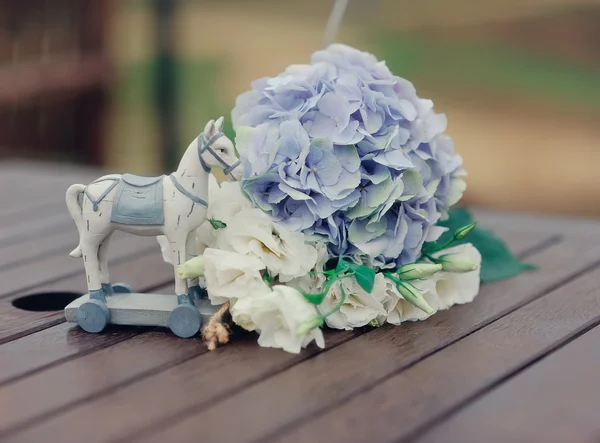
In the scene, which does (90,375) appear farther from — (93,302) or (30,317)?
(30,317)

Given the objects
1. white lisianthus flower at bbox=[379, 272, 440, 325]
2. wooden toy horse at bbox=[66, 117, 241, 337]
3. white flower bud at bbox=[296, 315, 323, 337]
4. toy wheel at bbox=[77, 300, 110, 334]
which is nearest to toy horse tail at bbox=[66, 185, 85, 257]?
wooden toy horse at bbox=[66, 117, 241, 337]

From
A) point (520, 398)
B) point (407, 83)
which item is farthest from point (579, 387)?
point (407, 83)

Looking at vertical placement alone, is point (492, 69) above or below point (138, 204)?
below

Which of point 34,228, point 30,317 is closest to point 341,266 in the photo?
point 30,317

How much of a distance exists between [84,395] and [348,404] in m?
0.31

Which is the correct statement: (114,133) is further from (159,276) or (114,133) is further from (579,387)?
(579,387)

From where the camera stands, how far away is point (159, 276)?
155 cm

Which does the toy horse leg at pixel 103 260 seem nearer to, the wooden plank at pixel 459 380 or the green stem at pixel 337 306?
the green stem at pixel 337 306

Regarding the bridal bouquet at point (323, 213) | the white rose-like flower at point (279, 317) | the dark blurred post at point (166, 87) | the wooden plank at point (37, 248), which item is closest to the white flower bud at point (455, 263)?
the bridal bouquet at point (323, 213)

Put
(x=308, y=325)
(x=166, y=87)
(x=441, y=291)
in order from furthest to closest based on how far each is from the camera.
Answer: (x=166, y=87)
(x=441, y=291)
(x=308, y=325)

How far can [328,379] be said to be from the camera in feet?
3.59

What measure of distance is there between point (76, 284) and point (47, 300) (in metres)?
0.06

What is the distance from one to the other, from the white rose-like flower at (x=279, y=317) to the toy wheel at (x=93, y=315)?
0.61ft

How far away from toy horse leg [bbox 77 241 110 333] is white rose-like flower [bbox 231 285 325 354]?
0.62 ft
